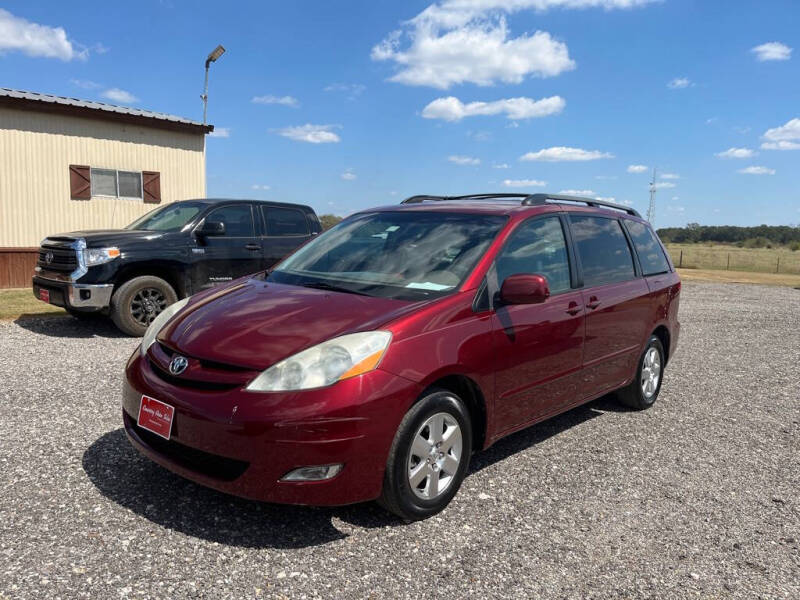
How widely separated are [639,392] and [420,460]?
→ 2.96 meters

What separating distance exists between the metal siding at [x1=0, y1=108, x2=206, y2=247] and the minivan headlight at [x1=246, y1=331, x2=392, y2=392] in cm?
1296

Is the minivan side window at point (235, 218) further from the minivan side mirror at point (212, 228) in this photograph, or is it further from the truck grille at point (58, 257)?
the truck grille at point (58, 257)

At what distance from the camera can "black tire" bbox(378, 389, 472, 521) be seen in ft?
9.94

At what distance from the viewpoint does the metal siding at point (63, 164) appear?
1307 cm

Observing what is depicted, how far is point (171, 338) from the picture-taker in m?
3.34

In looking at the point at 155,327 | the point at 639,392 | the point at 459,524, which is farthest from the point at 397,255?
the point at 639,392

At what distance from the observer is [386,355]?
2979 mm

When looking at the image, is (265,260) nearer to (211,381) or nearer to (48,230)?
(211,381)

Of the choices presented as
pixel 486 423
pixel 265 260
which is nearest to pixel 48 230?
pixel 265 260

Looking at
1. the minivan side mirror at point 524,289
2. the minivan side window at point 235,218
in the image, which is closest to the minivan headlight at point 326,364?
the minivan side mirror at point 524,289

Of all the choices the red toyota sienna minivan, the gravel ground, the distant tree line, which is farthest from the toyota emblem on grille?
the distant tree line

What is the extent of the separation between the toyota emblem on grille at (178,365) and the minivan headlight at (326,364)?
1.45ft

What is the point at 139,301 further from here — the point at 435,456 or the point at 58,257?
the point at 435,456

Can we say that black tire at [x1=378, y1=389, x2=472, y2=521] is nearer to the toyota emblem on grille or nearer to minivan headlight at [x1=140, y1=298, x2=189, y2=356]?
the toyota emblem on grille
